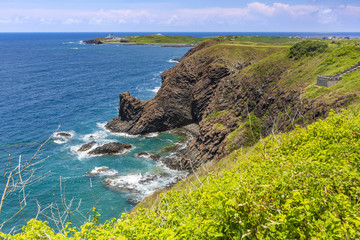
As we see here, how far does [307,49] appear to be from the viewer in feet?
164

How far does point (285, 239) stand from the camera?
18.7ft

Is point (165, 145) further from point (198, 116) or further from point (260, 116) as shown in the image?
point (260, 116)

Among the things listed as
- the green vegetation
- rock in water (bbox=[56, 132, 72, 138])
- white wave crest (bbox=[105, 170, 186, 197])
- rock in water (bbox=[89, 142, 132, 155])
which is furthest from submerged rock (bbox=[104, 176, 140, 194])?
rock in water (bbox=[56, 132, 72, 138])

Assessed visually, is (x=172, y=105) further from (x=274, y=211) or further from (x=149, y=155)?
(x=274, y=211)

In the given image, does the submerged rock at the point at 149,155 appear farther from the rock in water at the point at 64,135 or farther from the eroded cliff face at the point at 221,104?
the rock in water at the point at 64,135

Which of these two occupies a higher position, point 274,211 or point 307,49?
point 307,49

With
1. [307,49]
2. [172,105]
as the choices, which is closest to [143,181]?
[172,105]

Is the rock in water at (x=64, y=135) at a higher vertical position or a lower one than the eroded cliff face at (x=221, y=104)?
lower

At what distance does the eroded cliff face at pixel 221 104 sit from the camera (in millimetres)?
36625

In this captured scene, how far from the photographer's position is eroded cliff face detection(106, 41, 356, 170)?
120 feet

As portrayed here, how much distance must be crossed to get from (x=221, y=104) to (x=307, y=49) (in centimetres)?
2135

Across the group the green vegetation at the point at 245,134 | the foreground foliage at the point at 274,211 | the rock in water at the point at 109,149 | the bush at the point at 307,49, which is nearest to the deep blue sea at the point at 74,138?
the rock in water at the point at 109,149

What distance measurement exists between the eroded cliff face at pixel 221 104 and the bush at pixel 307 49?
4.80 meters

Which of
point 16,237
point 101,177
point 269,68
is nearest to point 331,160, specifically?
point 16,237
